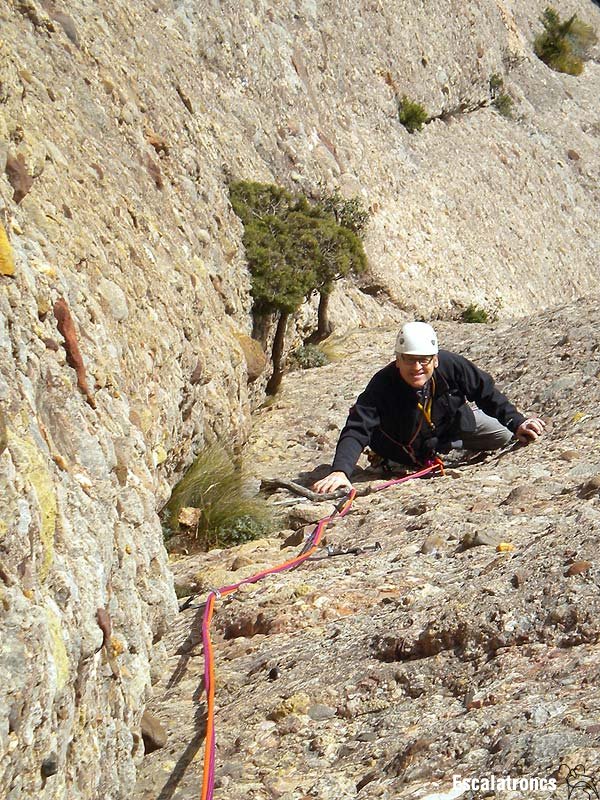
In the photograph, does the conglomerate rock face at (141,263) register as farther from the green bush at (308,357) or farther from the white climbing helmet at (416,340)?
the white climbing helmet at (416,340)

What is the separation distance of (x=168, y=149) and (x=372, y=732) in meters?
6.08

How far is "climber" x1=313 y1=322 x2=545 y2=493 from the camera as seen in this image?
591 centimetres

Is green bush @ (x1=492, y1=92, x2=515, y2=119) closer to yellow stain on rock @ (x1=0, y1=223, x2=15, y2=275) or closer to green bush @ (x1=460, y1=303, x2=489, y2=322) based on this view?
green bush @ (x1=460, y1=303, x2=489, y2=322)

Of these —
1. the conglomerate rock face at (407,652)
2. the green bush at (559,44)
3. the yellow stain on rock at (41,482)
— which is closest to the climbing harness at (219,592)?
the conglomerate rock face at (407,652)

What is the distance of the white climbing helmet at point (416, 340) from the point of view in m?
5.63

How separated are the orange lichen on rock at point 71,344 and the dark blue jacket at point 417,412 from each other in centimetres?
265

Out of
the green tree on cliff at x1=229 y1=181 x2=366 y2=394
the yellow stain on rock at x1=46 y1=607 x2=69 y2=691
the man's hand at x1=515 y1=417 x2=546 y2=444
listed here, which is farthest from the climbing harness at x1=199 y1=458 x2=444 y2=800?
the green tree on cliff at x1=229 y1=181 x2=366 y2=394

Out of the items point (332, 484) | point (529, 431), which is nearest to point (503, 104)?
point (529, 431)

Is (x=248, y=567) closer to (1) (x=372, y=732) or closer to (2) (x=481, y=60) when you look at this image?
(1) (x=372, y=732)

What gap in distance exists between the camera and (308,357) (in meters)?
10.3

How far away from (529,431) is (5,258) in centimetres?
425

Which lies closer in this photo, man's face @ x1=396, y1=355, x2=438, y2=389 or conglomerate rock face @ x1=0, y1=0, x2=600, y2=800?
conglomerate rock face @ x1=0, y1=0, x2=600, y2=800

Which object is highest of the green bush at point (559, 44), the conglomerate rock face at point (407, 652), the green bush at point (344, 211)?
the green bush at point (559, 44)

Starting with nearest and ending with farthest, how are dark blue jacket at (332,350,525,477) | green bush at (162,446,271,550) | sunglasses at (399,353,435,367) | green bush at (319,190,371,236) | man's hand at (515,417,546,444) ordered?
green bush at (162,446,271,550) < sunglasses at (399,353,435,367) < dark blue jacket at (332,350,525,477) < man's hand at (515,417,546,444) < green bush at (319,190,371,236)
